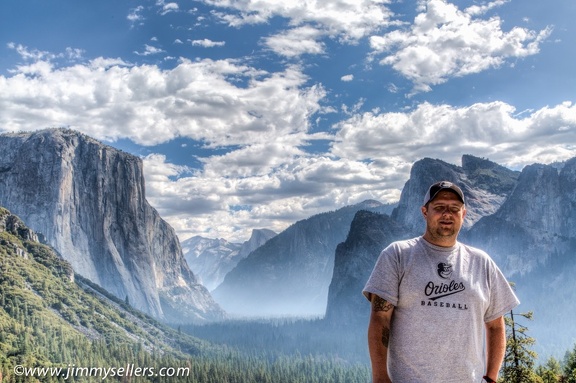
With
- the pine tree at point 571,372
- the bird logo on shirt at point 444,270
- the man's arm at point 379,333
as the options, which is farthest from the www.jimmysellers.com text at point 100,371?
the bird logo on shirt at point 444,270

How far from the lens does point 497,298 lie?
8.68 m

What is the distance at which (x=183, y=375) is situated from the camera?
550ft

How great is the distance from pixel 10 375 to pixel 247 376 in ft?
258

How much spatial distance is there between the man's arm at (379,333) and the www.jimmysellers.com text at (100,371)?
147 metres

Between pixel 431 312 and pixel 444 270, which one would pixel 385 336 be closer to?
pixel 431 312

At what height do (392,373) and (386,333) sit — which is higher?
(386,333)

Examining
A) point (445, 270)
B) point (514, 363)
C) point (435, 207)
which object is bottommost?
point (514, 363)

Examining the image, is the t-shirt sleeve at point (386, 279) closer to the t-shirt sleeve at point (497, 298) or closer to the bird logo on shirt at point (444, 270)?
the bird logo on shirt at point (444, 270)

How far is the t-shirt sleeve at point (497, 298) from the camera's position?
28.3ft

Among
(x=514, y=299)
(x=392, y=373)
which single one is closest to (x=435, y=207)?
(x=514, y=299)

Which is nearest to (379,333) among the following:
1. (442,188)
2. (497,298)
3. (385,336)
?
(385,336)

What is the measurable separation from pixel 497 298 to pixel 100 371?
167888mm

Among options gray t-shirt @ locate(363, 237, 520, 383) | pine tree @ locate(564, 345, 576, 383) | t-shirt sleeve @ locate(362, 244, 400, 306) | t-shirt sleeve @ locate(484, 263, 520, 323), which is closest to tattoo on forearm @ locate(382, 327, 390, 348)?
gray t-shirt @ locate(363, 237, 520, 383)

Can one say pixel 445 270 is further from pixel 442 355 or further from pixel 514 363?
pixel 514 363
